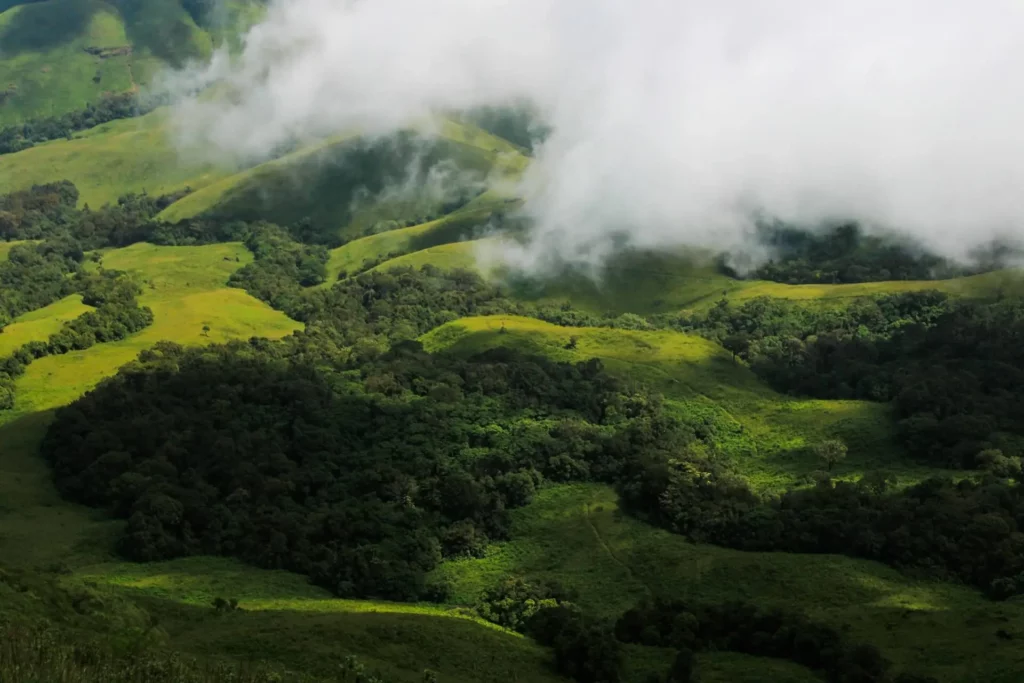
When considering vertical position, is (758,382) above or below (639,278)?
below

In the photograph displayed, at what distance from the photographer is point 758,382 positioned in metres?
118

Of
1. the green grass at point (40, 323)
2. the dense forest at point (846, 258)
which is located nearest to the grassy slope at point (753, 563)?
the dense forest at point (846, 258)

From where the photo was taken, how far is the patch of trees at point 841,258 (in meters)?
159

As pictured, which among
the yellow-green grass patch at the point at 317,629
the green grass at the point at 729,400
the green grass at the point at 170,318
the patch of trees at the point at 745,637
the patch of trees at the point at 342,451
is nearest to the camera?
the yellow-green grass patch at the point at 317,629

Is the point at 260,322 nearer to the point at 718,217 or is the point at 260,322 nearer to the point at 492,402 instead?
the point at 492,402

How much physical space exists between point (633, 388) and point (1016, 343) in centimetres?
4681

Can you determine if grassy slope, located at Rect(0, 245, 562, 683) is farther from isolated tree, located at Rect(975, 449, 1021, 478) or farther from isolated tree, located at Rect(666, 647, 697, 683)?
isolated tree, located at Rect(975, 449, 1021, 478)

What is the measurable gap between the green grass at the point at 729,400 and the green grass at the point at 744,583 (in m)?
18.1

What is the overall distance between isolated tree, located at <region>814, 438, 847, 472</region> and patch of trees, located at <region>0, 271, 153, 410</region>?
3598 inches

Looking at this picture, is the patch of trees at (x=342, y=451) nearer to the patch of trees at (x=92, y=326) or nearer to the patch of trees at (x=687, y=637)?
the patch of trees at (x=687, y=637)

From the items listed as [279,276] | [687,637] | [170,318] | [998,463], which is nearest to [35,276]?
[170,318]

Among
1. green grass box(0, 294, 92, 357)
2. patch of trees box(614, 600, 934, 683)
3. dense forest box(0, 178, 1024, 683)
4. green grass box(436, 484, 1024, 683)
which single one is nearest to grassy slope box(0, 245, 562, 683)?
dense forest box(0, 178, 1024, 683)

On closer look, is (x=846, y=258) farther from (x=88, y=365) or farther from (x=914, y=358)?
(x=88, y=365)

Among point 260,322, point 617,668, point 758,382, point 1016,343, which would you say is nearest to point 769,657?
point 617,668
